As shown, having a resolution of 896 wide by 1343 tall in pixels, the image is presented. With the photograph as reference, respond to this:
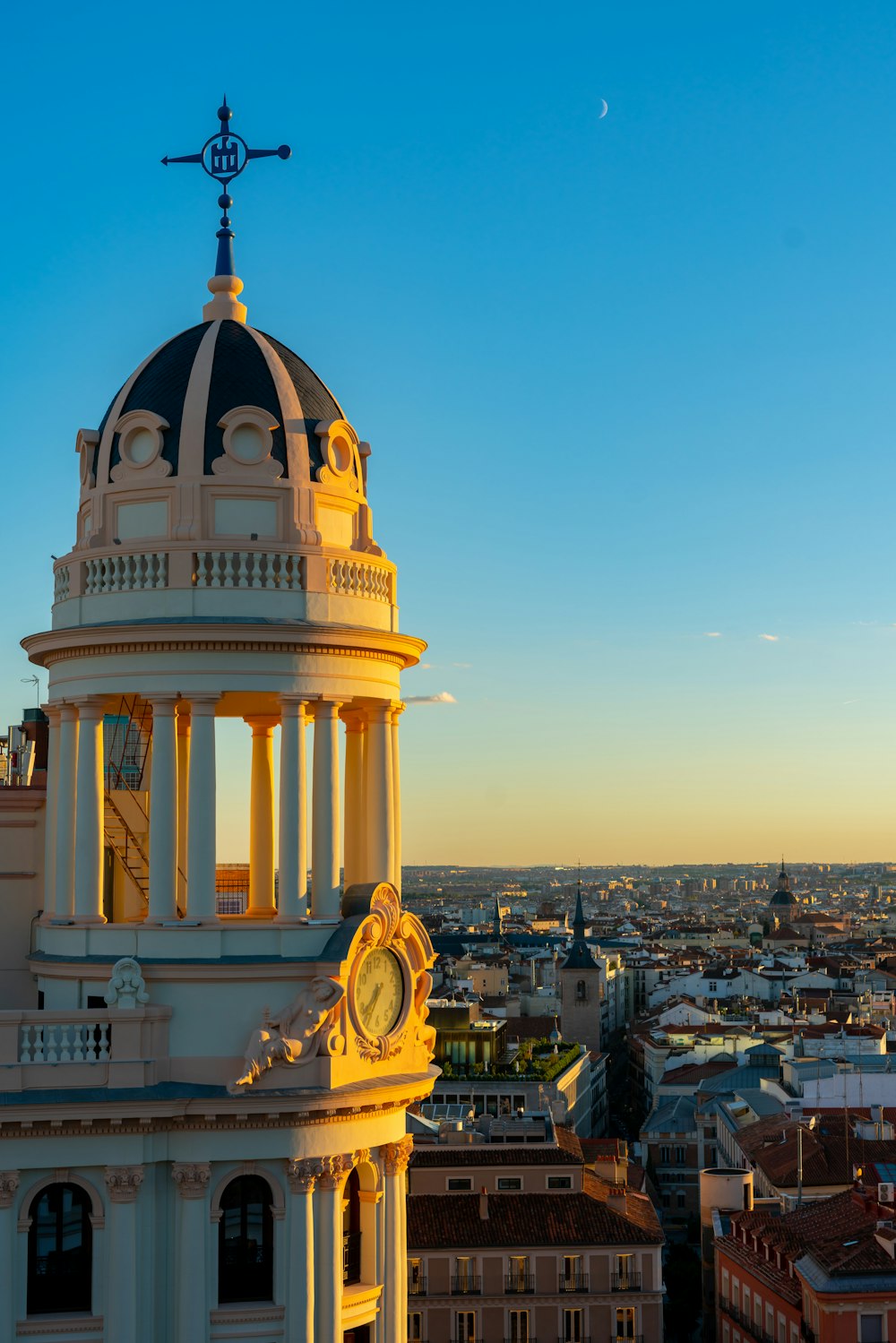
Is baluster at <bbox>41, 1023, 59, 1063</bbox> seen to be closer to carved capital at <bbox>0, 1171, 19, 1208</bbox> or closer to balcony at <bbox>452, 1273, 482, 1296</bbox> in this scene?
carved capital at <bbox>0, 1171, 19, 1208</bbox>

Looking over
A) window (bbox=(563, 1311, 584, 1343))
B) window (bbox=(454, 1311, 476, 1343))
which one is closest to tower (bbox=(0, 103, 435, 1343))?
window (bbox=(454, 1311, 476, 1343))

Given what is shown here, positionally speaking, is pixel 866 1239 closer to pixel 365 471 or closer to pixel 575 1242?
pixel 575 1242

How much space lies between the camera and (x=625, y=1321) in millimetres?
83500

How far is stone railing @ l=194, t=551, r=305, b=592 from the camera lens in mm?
33031

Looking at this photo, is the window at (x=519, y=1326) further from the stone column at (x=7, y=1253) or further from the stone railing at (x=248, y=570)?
the stone railing at (x=248, y=570)

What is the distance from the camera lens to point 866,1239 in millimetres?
72562

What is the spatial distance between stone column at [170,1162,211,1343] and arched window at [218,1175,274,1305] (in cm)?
48

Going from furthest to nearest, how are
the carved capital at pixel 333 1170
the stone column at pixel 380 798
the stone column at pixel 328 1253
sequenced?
the stone column at pixel 380 798, the carved capital at pixel 333 1170, the stone column at pixel 328 1253

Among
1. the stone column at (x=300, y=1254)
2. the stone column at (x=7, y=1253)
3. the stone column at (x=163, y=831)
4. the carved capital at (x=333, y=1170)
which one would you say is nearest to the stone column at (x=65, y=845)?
the stone column at (x=163, y=831)

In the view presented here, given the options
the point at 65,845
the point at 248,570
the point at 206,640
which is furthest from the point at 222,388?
the point at 65,845

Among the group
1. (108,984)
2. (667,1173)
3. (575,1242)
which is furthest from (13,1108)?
(667,1173)

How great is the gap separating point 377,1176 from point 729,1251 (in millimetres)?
54985

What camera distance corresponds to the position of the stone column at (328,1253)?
31.8 metres

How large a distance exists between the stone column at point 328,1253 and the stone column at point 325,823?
171 inches
